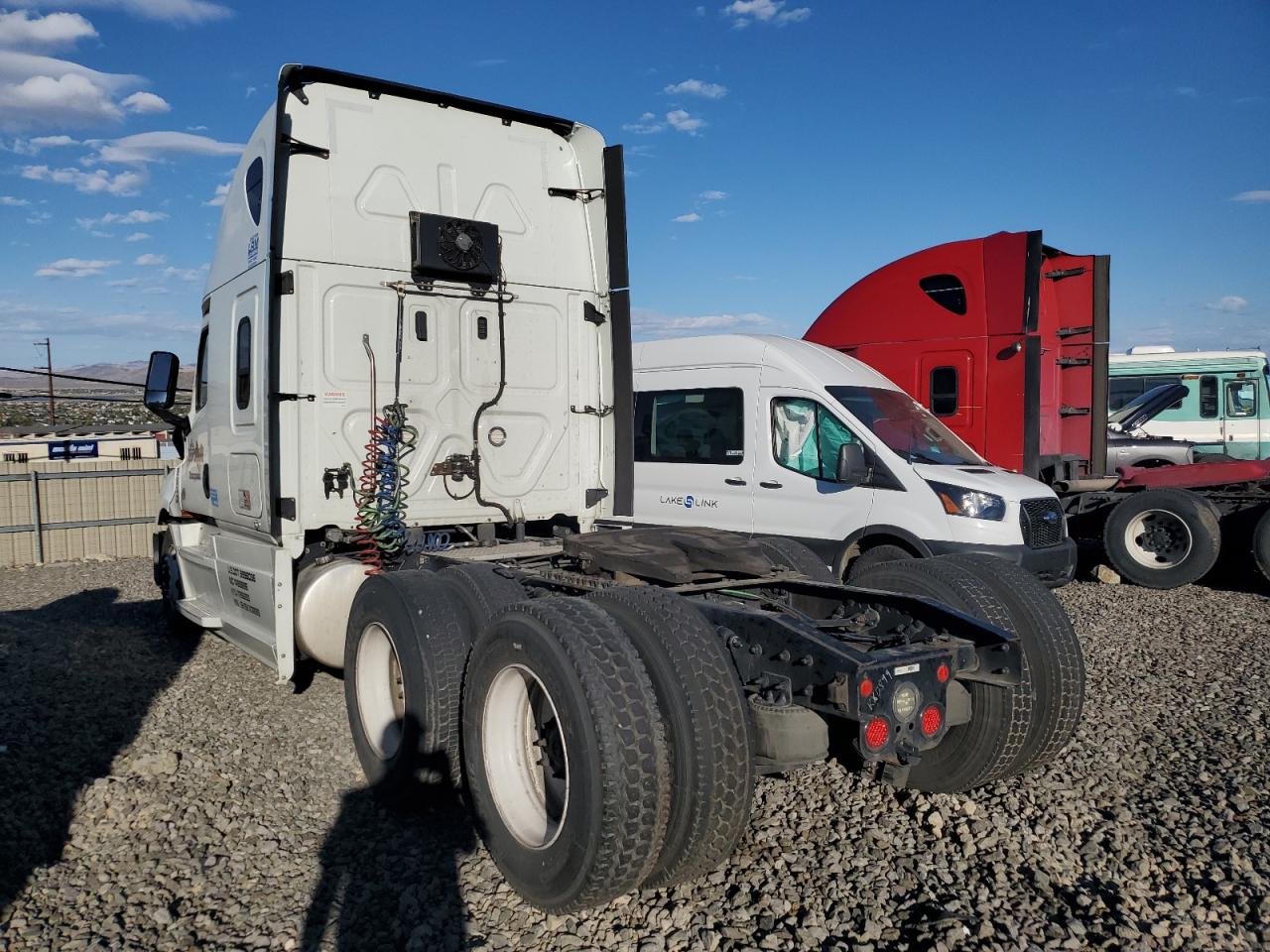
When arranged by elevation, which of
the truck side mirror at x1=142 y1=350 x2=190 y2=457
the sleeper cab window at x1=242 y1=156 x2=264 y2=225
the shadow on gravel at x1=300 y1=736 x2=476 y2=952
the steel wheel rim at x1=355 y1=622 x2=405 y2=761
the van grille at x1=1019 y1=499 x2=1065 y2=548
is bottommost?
the shadow on gravel at x1=300 y1=736 x2=476 y2=952

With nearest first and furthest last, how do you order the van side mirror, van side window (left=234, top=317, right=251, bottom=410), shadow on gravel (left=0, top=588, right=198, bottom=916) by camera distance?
shadow on gravel (left=0, top=588, right=198, bottom=916) → van side window (left=234, top=317, right=251, bottom=410) → the van side mirror

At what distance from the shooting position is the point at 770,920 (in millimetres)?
3289

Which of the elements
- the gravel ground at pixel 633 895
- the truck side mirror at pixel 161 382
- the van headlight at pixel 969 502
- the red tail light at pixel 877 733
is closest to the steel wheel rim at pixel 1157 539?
the van headlight at pixel 969 502

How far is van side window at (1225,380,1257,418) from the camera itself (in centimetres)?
1498

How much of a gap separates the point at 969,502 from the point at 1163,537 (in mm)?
4019

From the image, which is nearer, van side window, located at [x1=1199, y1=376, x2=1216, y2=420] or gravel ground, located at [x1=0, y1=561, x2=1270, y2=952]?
gravel ground, located at [x1=0, y1=561, x2=1270, y2=952]

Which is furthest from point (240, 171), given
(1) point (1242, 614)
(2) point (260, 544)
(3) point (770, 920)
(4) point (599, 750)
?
(1) point (1242, 614)

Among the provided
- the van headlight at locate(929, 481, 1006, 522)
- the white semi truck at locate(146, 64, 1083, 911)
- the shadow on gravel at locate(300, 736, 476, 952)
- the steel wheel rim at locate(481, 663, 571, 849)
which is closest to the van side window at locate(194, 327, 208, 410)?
the white semi truck at locate(146, 64, 1083, 911)

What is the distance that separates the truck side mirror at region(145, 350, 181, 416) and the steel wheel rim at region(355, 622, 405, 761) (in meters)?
3.32

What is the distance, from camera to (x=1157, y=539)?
33.3ft

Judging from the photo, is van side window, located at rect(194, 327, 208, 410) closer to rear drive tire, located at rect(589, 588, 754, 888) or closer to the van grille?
rear drive tire, located at rect(589, 588, 754, 888)

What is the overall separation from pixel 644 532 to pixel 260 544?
88.9 inches

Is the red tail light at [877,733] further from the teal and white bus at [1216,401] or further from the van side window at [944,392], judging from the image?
the teal and white bus at [1216,401]

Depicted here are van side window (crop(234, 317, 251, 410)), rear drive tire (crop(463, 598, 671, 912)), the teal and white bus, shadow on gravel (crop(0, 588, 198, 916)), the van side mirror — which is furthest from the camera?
the teal and white bus
